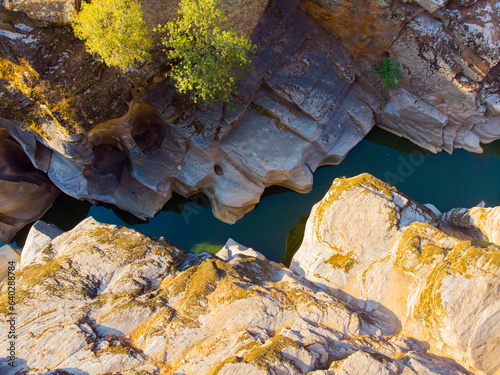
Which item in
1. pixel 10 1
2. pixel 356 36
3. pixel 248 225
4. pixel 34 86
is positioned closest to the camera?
pixel 10 1

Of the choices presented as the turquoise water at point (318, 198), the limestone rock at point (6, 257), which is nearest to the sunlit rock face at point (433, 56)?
the turquoise water at point (318, 198)

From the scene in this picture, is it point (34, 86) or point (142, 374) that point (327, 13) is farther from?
point (142, 374)

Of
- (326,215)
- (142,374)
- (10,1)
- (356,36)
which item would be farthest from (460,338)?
(10,1)

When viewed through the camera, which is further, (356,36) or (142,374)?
(356,36)

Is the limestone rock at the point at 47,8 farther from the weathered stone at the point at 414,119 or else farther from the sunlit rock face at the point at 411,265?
the weathered stone at the point at 414,119

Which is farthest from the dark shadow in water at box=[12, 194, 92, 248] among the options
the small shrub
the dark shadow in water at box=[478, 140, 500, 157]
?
the dark shadow in water at box=[478, 140, 500, 157]

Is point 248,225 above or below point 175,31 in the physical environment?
below
